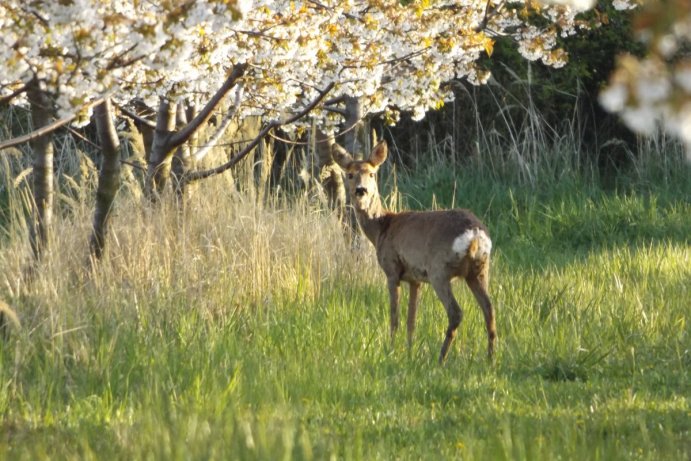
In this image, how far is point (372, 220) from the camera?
8391 mm

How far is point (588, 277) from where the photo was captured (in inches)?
373

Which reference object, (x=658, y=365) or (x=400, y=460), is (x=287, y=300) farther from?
(x=400, y=460)

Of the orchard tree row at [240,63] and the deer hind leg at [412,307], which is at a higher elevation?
the orchard tree row at [240,63]

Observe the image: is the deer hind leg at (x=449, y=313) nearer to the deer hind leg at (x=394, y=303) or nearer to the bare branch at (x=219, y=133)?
the deer hind leg at (x=394, y=303)

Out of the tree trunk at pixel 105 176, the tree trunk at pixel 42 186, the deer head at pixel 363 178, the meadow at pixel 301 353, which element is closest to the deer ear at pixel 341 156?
the deer head at pixel 363 178

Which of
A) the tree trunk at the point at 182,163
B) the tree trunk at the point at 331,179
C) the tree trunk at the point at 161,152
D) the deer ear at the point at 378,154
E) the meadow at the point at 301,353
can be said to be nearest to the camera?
the meadow at the point at 301,353

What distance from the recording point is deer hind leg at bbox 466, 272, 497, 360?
23.3 feet

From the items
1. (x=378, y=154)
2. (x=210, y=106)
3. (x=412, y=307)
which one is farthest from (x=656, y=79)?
A: (x=378, y=154)

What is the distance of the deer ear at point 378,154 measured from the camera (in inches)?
333

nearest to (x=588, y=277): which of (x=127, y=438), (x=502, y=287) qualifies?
(x=502, y=287)

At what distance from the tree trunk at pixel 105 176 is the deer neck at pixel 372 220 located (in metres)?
1.86

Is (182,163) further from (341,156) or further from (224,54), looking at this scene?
(224,54)

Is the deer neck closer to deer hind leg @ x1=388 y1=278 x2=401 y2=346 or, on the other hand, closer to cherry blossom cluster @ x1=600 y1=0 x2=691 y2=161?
deer hind leg @ x1=388 y1=278 x2=401 y2=346

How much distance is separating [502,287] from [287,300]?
5.36 feet
